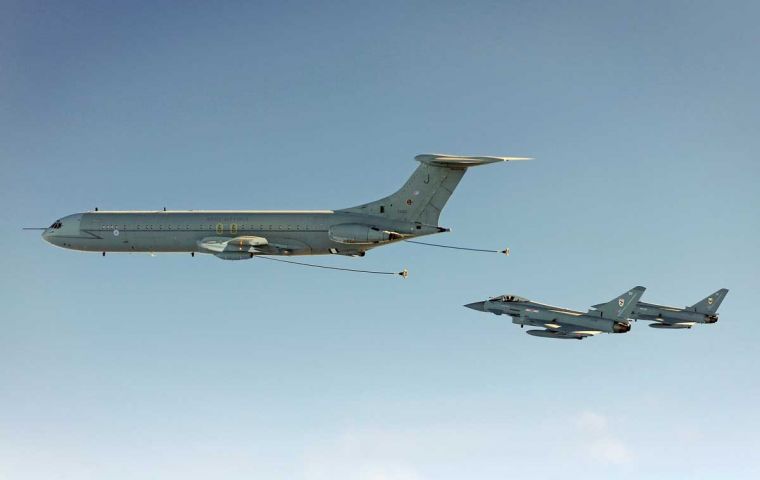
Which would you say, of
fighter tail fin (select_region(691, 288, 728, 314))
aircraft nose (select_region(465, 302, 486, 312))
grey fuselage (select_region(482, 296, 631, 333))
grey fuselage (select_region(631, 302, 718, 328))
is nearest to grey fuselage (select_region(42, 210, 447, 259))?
grey fuselage (select_region(482, 296, 631, 333))

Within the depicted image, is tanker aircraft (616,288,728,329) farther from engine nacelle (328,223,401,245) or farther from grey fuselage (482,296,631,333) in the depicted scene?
engine nacelle (328,223,401,245)

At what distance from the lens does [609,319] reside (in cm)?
9331

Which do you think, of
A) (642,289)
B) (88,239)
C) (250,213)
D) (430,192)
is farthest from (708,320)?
(88,239)

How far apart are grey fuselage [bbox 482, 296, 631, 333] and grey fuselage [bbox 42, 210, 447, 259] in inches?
1203

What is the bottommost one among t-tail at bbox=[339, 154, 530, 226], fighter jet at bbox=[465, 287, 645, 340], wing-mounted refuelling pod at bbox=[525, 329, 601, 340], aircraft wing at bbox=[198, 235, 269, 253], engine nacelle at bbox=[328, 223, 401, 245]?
wing-mounted refuelling pod at bbox=[525, 329, 601, 340]

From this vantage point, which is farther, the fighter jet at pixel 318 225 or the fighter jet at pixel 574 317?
the fighter jet at pixel 574 317

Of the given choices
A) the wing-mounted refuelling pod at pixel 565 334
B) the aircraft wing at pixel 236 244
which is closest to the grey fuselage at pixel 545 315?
the wing-mounted refuelling pod at pixel 565 334

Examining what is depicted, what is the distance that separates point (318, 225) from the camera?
7175 centimetres

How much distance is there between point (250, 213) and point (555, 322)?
38.7 meters

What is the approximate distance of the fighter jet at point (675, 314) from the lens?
379 feet

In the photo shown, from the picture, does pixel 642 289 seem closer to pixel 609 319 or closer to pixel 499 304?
pixel 609 319

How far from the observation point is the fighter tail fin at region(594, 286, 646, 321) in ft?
308

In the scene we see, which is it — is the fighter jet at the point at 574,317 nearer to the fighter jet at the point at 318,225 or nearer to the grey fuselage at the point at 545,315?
the grey fuselage at the point at 545,315

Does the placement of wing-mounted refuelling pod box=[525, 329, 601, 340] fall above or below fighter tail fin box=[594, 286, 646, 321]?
below
